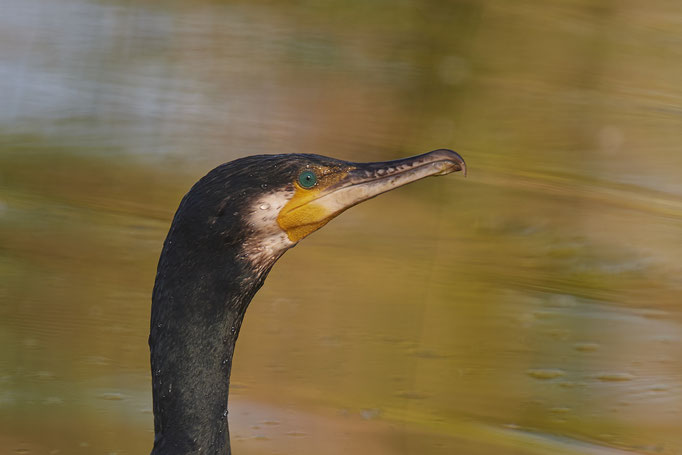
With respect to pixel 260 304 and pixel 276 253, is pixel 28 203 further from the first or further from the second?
pixel 276 253

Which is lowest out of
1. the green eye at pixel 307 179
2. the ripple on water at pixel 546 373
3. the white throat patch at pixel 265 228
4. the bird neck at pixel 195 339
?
the ripple on water at pixel 546 373

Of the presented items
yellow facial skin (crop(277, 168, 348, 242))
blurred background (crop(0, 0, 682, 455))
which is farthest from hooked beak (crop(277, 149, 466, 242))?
blurred background (crop(0, 0, 682, 455))

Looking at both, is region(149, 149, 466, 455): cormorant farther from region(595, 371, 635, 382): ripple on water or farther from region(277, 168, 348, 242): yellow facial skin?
region(595, 371, 635, 382): ripple on water

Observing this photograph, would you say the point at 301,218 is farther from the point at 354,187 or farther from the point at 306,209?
the point at 354,187

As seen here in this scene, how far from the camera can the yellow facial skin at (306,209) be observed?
177cm

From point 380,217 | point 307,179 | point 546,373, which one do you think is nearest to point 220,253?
point 307,179

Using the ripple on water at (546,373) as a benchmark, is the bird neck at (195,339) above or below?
above

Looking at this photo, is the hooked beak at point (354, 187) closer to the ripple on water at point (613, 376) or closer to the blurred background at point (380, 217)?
the blurred background at point (380, 217)

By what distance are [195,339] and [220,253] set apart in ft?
0.60

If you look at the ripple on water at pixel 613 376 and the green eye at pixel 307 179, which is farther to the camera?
the ripple on water at pixel 613 376

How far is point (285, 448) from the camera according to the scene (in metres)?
2.93

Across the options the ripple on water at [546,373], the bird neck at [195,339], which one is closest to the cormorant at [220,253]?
the bird neck at [195,339]

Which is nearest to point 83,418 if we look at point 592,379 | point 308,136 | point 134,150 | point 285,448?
point 285,448

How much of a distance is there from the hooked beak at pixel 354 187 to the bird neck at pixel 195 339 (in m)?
0.12
